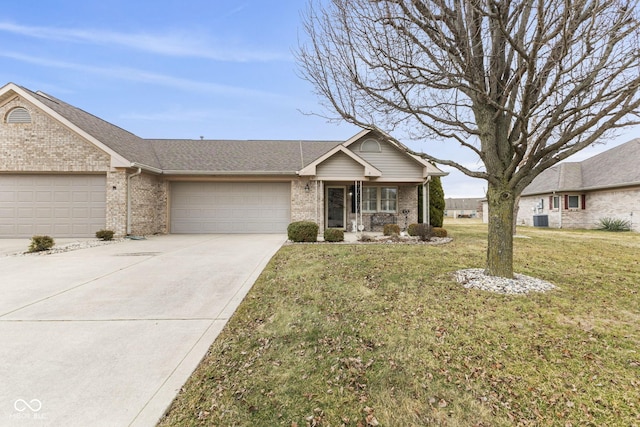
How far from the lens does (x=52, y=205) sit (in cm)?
Answer: 1242

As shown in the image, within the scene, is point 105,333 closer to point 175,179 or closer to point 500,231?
point 500,231

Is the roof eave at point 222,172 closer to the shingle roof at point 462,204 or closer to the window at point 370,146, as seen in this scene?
the window at point 370,146

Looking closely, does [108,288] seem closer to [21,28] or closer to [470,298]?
[470,298]

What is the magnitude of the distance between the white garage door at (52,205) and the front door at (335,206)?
10.3 metres

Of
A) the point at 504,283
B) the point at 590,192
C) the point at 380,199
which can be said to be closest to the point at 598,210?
the point at 590,192

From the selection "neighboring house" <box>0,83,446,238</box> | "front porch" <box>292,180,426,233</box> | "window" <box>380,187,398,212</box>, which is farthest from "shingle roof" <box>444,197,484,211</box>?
"neighboring house" <box>0,83,446,238</box>

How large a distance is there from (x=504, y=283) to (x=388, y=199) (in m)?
10.8

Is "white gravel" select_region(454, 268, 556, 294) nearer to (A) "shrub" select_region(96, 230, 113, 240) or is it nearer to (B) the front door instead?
(B) the front door

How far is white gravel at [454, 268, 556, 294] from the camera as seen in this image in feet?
16.8

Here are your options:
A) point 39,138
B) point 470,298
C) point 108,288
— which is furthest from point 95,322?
point 39,138

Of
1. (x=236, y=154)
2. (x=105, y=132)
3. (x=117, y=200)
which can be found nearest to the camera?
(x=117, y=200)

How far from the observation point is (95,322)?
3.92 m

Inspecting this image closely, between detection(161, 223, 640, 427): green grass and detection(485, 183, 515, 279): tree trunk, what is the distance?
830 mm

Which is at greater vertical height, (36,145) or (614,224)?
(36,145)
